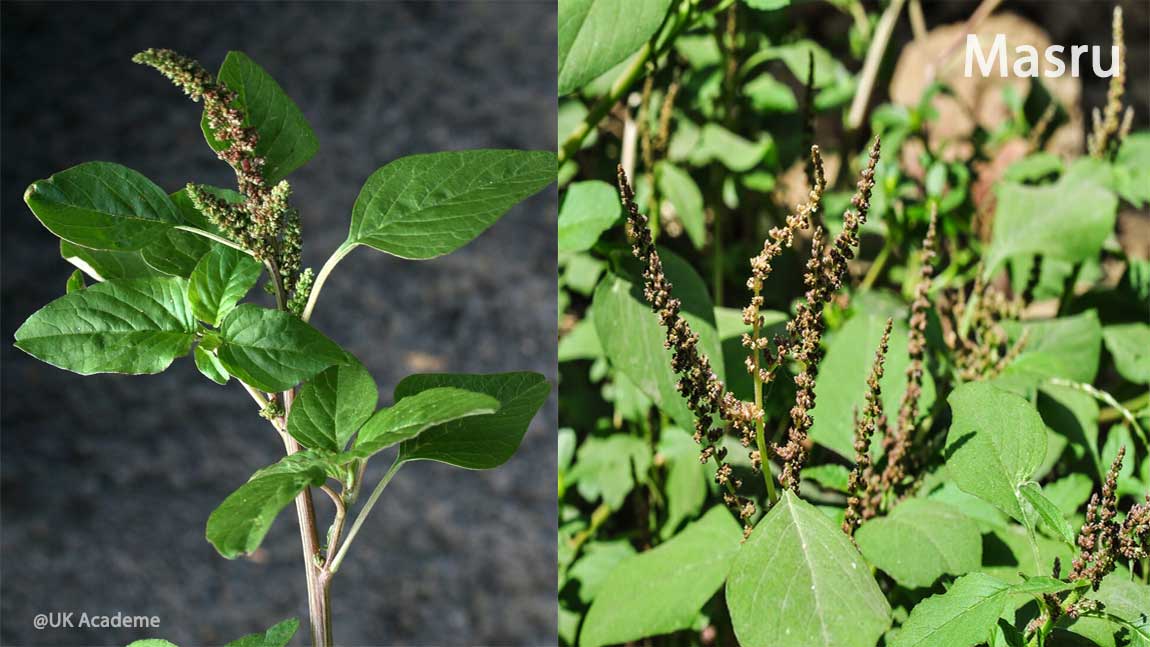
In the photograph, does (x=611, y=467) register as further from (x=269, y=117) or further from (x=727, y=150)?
(x=269, y=117)

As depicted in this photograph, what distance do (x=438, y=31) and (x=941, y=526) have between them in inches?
54.8

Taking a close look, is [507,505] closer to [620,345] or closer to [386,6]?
[386,6]

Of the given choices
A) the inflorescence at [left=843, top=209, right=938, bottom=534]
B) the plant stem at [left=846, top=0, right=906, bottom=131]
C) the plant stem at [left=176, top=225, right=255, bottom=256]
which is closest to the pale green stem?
the plant stem at [left=176, top=225, right=255, bottom=256]

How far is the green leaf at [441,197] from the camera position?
0.99ft

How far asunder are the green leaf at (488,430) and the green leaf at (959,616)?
137 mm

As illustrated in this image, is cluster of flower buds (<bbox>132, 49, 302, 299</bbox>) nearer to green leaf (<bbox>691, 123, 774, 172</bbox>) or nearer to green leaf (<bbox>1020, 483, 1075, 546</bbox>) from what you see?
green leaf (<bbox>1020, 483, 1075, 546</bbox>)

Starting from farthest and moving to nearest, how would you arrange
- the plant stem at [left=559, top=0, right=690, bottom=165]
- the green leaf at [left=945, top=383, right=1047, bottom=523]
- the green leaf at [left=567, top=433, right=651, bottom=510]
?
the green leaf at [left=567, top=433, right=651, bottom=510] < the plant stem at [left=559, top=0, right=690, bottom=165] < the green leaf at [left=945, top=383, right=1047, bottom=523]

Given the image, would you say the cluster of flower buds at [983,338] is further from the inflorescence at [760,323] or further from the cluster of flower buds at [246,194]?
the cluster of flower buds at [246,194]

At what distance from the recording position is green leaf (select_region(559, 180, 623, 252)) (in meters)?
0.42

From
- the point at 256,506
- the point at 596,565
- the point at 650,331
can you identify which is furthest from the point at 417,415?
the point at 596,565

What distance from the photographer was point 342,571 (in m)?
1.28

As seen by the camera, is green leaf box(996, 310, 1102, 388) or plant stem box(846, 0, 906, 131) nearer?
A: green leaf box(996, 310, 1102, 388)

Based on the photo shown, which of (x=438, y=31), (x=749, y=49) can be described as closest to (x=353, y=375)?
(x=749, y=49)

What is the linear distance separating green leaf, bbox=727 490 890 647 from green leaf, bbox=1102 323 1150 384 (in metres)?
0.26
